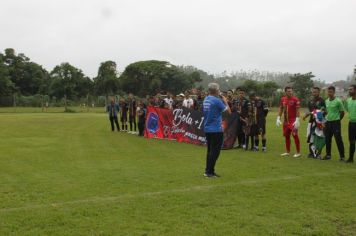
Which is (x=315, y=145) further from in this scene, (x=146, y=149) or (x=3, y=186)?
(x=3, y=186)

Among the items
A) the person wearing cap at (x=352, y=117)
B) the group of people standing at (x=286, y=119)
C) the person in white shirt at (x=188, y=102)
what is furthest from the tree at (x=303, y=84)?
the person wearing cap at (x=352, y=117)

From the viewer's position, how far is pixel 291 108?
43.2 ft

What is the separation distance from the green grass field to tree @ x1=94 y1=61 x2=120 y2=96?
195 ft

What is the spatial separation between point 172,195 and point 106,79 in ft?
214

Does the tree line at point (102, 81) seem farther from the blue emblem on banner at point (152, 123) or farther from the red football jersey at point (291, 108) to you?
the red football jersey at point (291, 108)

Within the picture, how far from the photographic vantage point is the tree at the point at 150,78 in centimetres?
8338

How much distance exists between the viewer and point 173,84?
85812 millimetres

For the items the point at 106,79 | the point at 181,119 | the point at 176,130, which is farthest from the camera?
the point at 106,79

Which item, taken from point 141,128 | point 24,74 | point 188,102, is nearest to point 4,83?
point 24,74

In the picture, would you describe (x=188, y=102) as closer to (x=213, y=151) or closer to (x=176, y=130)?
(x=176, y=130)

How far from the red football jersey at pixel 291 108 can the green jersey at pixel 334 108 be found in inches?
36.2

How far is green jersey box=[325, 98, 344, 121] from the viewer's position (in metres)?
12.3

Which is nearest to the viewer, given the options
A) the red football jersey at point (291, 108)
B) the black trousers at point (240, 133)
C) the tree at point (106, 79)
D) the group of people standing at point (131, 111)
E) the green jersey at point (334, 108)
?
the green jersey at point (334, 108)

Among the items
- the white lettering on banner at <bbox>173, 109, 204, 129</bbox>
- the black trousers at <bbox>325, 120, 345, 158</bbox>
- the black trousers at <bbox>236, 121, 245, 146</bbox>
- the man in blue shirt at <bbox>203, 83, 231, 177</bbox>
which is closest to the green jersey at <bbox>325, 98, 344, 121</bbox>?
the black trousers at <bbox>325, 120, 345, 158</bbox>
